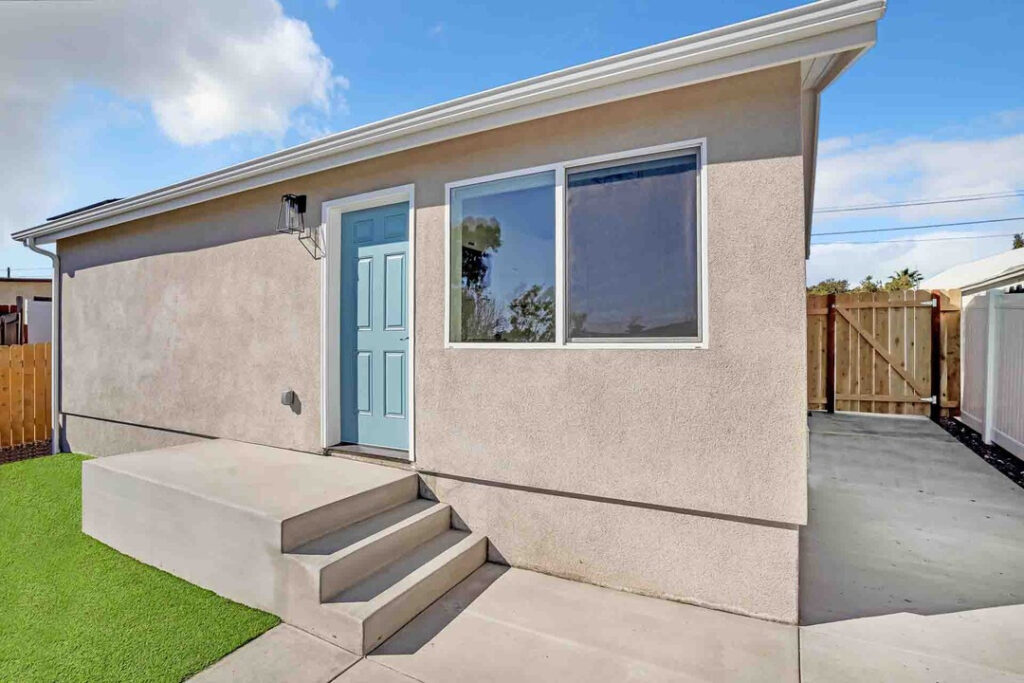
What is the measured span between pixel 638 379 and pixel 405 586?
2209 millimetres

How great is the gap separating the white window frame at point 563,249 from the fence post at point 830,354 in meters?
9.14

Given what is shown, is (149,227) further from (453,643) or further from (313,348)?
(453,643)

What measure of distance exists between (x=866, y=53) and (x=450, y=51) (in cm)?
593

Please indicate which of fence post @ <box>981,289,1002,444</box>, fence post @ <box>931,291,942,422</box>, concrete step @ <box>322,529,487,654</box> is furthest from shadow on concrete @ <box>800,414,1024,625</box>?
fence post @ <box>931,291,942,422</box>

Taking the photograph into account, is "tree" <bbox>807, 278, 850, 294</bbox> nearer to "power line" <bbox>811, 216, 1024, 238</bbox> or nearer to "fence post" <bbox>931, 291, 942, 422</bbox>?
"power line" <bbox>811, 216, 1024, 238</bbox>

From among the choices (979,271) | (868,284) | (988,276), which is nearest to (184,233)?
(988,276)

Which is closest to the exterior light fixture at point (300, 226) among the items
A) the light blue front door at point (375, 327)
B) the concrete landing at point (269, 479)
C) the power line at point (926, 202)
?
the light blue front door at point (375, 327)

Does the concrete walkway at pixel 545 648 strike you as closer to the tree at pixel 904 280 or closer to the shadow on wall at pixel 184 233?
the shadow on wall at pixel 184 233

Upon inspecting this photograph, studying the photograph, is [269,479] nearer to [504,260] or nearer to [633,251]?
[504,260]

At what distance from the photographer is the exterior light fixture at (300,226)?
17.1ft

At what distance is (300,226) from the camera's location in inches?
209

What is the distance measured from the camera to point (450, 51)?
23.7 feet

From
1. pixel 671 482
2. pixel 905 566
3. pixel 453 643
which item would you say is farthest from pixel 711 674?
pixel 905 566

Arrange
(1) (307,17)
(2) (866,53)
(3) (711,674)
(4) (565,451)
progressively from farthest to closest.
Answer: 1. (1) (307,17)
2. (4) (565,451)
3. (2) (866,53)
4. (3) (711,674)
